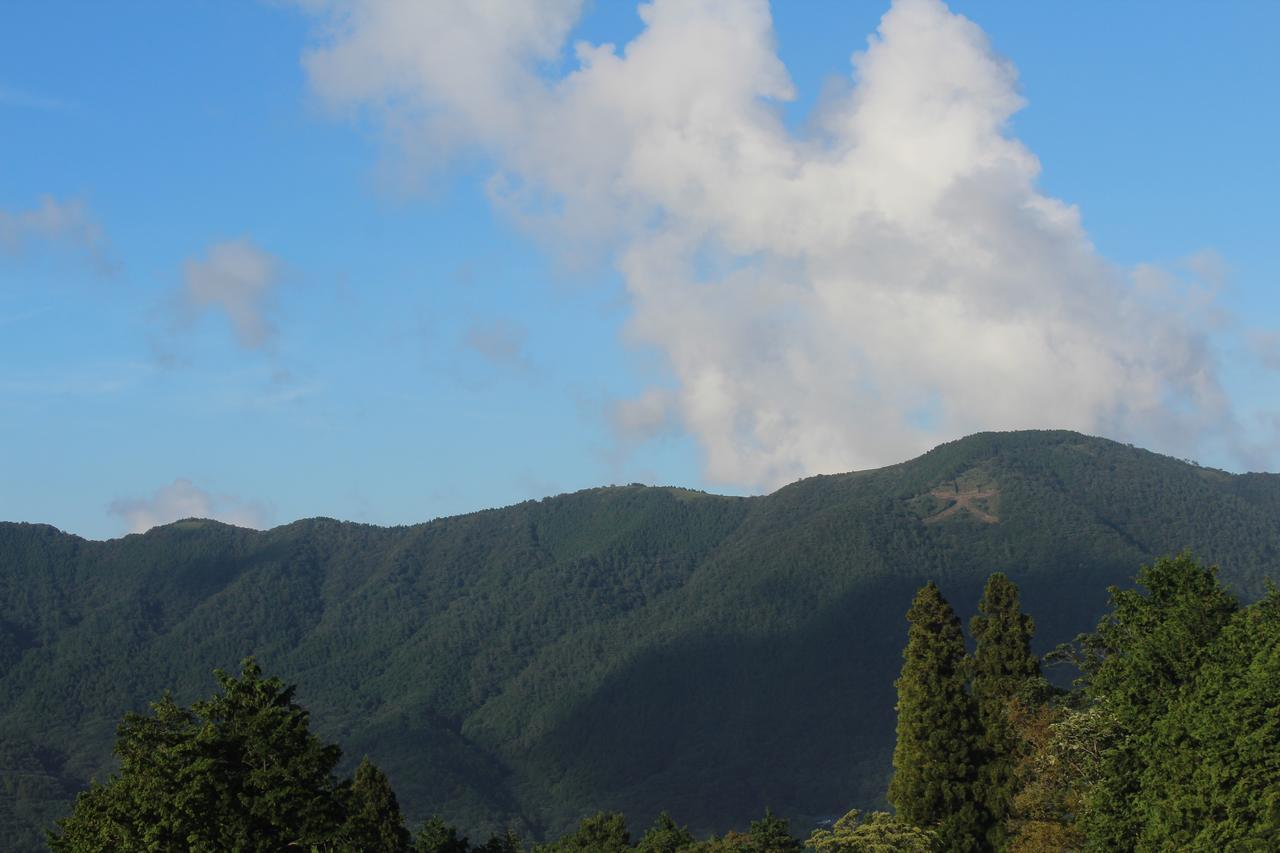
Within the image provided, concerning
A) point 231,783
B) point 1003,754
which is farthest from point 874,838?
point 231,783

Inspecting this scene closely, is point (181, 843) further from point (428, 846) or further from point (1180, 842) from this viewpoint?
→ point (428, 846)

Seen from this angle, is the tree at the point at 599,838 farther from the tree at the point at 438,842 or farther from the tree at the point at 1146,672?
the tree at the point at 1146,672

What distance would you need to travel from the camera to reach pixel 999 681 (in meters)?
77.5

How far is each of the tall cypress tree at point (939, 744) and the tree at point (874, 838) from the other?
5.37 meters

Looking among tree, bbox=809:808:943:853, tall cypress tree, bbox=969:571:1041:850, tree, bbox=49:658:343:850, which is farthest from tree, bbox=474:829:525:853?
tree, bbox=49:658:343:850

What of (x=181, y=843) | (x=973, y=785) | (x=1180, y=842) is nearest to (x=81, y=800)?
(x=181, y=843)

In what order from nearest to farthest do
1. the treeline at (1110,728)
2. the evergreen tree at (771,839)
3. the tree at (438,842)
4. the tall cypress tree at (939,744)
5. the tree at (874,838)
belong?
the treeline at (1110,728) < the tree at (874,838) < the tall cypress tree at (939,744) < the tree at (438,842) < the evergreen tree at (771,839)

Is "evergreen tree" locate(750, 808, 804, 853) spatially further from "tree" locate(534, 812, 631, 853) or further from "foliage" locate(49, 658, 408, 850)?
"foliage" locate(49, 658, 408, 850)

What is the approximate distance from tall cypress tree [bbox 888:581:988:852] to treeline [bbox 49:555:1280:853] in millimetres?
88

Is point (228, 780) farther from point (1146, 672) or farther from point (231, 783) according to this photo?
point (1146, 672)

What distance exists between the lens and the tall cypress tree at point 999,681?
7588 centimetres

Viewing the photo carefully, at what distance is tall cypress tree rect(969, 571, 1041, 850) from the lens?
75875 millimetres

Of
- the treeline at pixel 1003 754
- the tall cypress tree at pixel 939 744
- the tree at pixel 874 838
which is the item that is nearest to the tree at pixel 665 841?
the treeline at pixel 1003 754

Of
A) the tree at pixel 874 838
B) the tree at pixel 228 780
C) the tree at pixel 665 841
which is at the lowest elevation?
the tree at pixel 874 838
